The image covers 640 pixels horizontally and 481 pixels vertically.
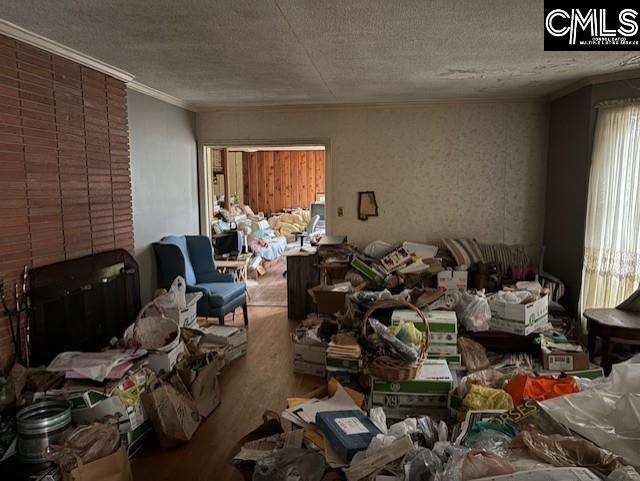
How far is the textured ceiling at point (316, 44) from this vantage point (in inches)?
92.4

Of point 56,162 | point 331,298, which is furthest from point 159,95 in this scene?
point 331,298

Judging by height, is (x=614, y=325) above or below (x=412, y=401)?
above

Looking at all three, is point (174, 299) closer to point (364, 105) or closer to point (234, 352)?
point (234, 352)

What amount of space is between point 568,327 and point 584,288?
0.37 metres

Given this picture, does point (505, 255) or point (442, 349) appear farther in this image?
point (505, 255)

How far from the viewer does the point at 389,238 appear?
5.34 m

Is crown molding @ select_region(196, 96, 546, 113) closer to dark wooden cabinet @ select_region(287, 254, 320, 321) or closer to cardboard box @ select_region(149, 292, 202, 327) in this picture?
dark wooden cabinet @ select_region(287, 254, 320, 321)

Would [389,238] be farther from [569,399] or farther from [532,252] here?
[569,399]

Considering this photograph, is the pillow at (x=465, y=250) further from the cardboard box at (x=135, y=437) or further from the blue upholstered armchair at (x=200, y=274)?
the cardboard box at (x=135, y=437)

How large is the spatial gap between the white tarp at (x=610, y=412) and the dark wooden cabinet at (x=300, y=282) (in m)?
3.29

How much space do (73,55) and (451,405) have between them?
10.9ft

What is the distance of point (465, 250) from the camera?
4.90 meters

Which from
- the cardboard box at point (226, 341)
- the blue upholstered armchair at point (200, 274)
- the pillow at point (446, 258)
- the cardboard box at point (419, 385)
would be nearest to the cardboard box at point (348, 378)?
the cardboard box at point (419, 385)

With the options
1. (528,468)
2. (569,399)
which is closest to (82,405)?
(528,468)
